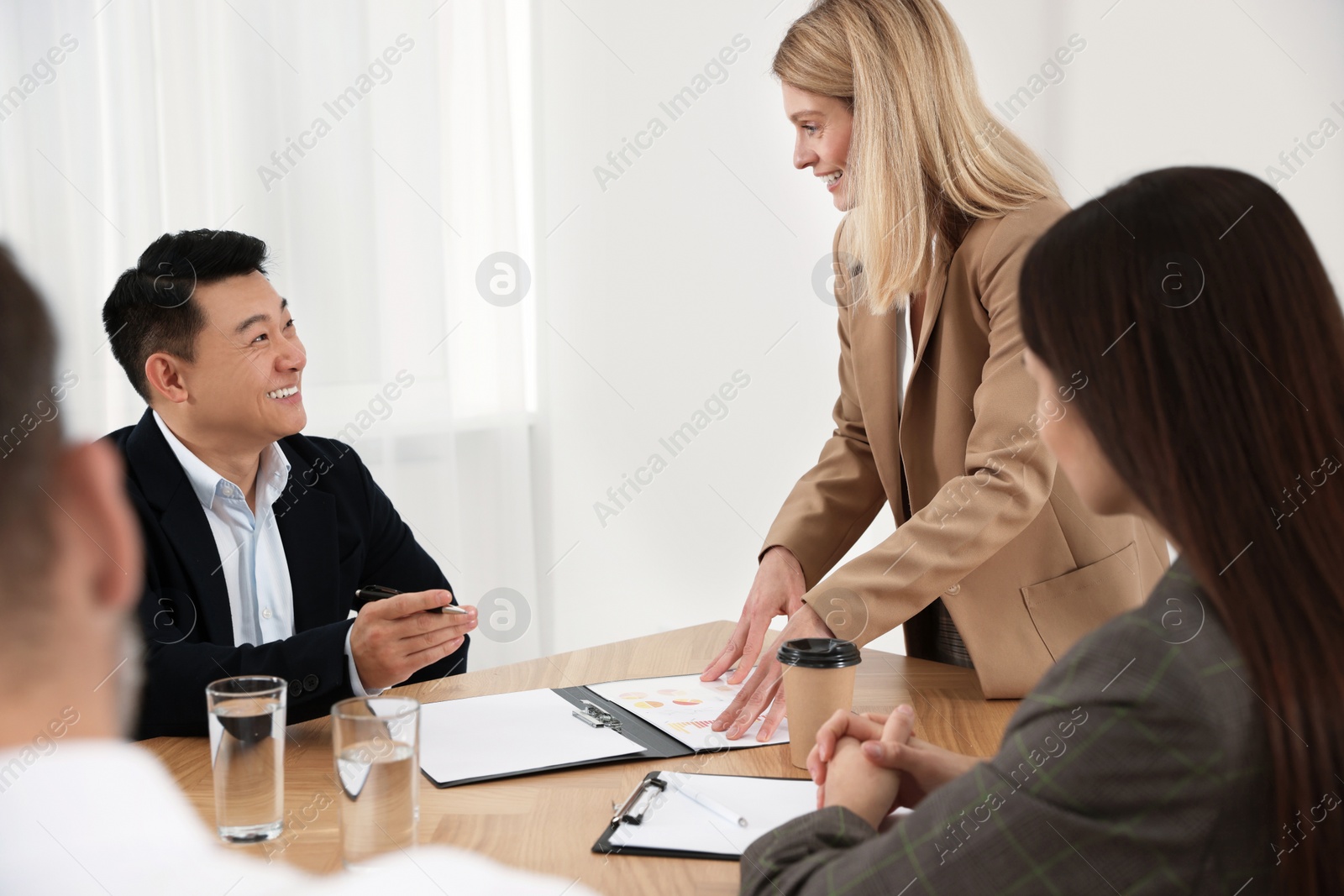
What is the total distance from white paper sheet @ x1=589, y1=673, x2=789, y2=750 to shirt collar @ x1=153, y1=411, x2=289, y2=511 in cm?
76

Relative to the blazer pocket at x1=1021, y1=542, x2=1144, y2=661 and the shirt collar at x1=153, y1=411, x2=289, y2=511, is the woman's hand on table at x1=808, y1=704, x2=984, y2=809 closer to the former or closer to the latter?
the blazer pocket at x1=1021, y1=542, x2=1144, y2=661

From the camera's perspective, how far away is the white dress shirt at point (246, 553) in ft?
6.29

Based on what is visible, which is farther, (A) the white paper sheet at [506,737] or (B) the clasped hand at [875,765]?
(A) the white paper sheet at [506,737]

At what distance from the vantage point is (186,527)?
1782mm

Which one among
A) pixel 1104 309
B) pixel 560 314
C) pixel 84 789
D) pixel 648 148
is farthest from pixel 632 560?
pixel 84 789

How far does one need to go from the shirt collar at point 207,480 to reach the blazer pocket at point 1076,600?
134 centimetres

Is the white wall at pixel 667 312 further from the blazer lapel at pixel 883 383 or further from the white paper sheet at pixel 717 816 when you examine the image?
the white paper sheet at pixel 717 816

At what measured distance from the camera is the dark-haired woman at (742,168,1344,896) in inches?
30.2

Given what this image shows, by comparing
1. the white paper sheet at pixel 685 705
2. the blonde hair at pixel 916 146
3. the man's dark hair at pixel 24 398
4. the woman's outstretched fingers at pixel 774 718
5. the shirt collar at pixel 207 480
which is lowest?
the white paper sheet at pixel 685 705

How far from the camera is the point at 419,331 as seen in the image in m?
3.55

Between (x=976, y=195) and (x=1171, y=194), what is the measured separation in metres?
0.88

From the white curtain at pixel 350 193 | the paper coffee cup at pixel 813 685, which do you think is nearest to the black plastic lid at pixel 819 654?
the paper coffee cup at pixel 813 685

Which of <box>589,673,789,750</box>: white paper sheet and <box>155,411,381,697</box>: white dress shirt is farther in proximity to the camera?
<box>155,411,381,697</box>: white dress shirt

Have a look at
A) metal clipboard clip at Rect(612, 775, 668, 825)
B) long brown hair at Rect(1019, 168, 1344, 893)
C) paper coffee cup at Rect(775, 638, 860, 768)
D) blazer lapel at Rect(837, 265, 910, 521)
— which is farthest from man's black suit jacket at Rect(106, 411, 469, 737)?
long brown hair at Rect(1019, 168, 1344, 893)
